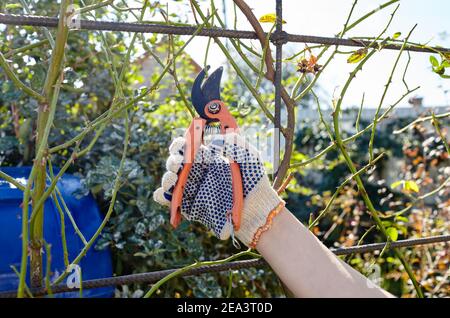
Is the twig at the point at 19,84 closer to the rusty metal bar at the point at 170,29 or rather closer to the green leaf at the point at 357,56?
the rusty metal bar at the point at 170,29

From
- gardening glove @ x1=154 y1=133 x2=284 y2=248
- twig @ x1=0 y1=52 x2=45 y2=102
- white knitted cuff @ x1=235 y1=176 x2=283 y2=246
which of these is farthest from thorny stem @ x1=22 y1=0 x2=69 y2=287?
white knitted cuff @ x1=235 y1=176 x2=283 y2=246

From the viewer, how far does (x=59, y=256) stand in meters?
1.62

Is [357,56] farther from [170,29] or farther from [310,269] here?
[310,269]

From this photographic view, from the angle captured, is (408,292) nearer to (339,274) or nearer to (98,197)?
(98,197)

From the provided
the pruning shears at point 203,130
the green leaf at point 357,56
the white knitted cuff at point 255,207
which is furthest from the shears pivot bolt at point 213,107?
the green leaf at point 357,56

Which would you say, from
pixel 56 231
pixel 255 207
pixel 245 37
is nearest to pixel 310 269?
pixel 255 207

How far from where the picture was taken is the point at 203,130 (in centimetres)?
90

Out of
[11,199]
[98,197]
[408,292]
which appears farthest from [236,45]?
[408,292]

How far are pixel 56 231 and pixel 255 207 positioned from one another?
0.89 metres

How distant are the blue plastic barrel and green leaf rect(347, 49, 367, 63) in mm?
846

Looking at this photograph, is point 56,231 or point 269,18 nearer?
point 269,18

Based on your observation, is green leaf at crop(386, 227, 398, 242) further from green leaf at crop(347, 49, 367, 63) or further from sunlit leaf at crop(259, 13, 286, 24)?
sunlit leaf at crop(259, 13, 286, 24)

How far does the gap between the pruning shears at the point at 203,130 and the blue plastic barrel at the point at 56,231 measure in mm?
794
